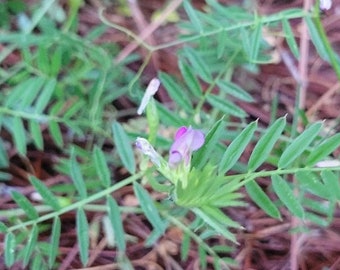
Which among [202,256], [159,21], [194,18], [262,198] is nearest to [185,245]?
[202,256]

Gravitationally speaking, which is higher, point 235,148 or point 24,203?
point 235,148

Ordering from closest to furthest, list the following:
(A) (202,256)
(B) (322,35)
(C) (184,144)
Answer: (C) (184,144) → (B) (322,35) → (A) (202,256)

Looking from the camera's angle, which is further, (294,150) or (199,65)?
(199,65)

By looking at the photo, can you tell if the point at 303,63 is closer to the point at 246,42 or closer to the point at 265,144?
the point at 246,42

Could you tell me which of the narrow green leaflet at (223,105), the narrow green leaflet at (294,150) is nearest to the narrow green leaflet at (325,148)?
the narrow green leaflet at (294,150)

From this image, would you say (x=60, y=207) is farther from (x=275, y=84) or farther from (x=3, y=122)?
(x=275, y=84)

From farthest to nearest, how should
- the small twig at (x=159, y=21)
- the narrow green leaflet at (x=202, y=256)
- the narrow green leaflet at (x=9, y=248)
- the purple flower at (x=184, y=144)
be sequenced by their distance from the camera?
the small twig at (x=159, y=21) < the narrow green leaflet at (x=202, y=256) < the narrow green leaflet at (x=9, y=248) < the purple flower at (x=184, y=144)

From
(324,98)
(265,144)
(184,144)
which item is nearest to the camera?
(184,144)

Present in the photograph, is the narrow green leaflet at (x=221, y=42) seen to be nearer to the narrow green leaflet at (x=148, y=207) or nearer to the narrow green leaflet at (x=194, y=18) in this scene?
the narrow green leaflet at (x=194, y=18)
